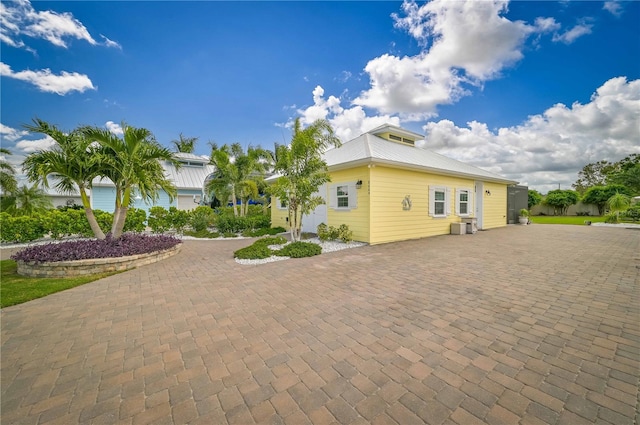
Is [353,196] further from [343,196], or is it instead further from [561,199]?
[561,199]

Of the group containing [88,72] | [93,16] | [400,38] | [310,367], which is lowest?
[310,367]

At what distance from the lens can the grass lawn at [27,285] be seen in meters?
4.27

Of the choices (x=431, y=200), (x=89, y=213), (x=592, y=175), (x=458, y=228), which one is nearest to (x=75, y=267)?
(x=89, y=213)

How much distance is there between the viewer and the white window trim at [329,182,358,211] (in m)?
9.67

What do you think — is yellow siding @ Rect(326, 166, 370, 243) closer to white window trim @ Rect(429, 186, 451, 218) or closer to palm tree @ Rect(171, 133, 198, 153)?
white window trim @ Rect(429, 186, 451, 218)

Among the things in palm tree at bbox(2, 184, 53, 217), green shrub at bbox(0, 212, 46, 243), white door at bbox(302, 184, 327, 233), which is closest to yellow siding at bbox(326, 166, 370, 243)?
white door at bbox(302, 184, 327, 233)

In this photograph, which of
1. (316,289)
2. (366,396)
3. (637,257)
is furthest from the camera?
(637,257)

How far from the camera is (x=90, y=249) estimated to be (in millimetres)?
6145

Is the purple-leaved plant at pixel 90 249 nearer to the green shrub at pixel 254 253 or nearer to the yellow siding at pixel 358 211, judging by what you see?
the green shrub at pixel 254 253

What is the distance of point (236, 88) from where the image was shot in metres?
11.6

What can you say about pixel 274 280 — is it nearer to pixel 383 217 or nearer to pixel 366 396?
pixel 366 396

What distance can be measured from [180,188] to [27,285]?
15927 millimetres

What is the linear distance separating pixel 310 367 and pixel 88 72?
12.7 metres

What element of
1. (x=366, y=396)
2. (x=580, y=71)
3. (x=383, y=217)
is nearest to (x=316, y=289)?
(x=366, y=396)
